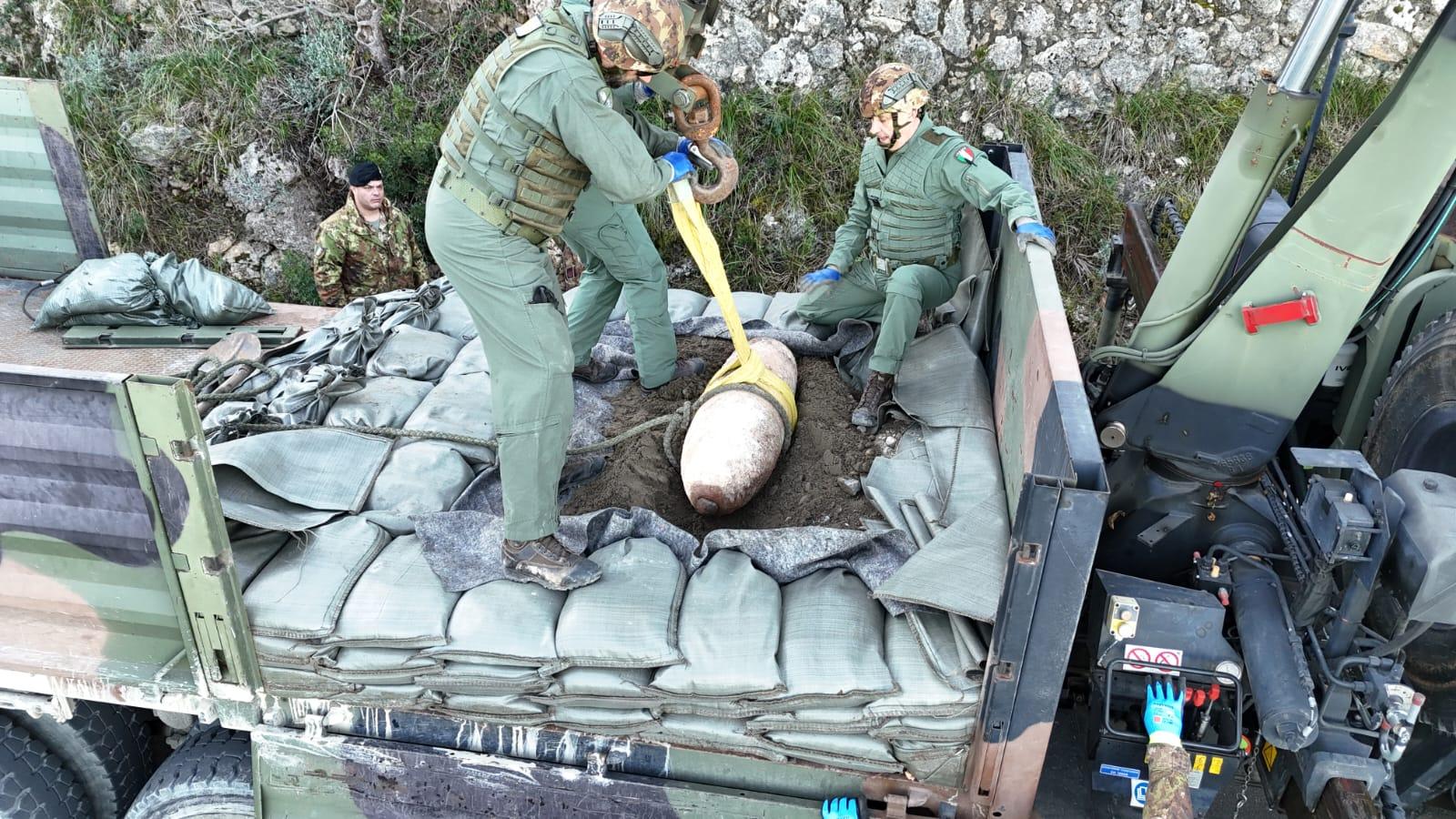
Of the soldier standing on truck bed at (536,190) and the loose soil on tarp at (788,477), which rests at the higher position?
the soldier standing on truck bed at (536,190)

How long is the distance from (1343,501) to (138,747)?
358 cm

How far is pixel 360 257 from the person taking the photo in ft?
18.1

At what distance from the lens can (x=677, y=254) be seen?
666 centimetres

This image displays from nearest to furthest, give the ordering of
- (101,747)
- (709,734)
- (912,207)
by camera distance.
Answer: (709,734), (101,747), (912,207)

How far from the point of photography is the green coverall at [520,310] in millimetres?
2871

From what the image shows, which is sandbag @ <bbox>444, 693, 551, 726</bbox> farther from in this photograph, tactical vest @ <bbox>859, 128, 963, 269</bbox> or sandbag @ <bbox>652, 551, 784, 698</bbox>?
tactical vest @ <bbox>859, 128, 963, 269</bbox>

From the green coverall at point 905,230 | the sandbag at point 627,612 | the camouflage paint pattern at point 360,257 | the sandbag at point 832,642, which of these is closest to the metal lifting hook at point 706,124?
the green coverall at point 905,230

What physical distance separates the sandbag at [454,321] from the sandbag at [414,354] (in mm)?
72

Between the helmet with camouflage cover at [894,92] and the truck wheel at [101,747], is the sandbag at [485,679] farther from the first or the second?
the helmet with camouflage cover at [894,92]

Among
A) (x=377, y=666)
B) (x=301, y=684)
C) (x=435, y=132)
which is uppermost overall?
(x=435, y=132)

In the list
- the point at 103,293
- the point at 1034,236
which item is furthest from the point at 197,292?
the point at 1034,236

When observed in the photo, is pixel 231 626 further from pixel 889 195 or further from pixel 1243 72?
pixel 1243 72

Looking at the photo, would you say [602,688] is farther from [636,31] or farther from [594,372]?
[594,372]

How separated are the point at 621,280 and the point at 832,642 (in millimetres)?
1919
